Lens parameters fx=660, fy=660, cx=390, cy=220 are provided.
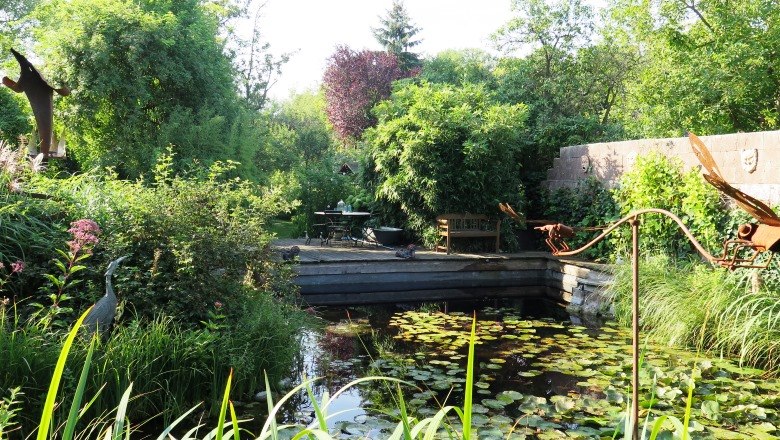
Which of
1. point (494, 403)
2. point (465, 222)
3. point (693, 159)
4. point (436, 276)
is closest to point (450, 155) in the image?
point (465, 222)

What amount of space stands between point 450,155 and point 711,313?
532 cm

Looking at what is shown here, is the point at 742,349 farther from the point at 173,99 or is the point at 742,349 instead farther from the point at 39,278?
the point at 173,99

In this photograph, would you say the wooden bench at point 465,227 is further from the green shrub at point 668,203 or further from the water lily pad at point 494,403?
the water lily pad at point 494,403

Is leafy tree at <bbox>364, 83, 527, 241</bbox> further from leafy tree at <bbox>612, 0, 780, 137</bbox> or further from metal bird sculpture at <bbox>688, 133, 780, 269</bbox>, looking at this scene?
metal bird sculpture at <bbox>688, 133, 780, 269</bbox>

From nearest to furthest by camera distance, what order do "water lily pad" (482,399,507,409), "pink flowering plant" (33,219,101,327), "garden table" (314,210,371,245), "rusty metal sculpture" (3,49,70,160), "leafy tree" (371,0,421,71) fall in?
1. "pink flowering plant" (33,219,101,327)
2. "water lily pad" (482,399,507,409)
3. "rusty metal sculpture" (3,49,70,160)
4. "garden table" (314,210,371,245)
5. "leafy tree" (371,0,421,71)

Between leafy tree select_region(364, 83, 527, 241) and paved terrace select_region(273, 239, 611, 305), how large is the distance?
98 cm

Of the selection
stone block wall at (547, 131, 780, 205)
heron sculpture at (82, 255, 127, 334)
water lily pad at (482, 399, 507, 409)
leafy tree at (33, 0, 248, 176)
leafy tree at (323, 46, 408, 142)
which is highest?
leafy tree at (323, 46, 408, 142)

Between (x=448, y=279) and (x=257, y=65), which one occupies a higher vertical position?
(x=257, y=65)

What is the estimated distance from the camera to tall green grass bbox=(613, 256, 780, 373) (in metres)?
5.19

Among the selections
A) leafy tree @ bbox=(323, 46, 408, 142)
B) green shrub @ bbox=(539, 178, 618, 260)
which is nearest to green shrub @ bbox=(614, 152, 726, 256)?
green shrub @ bbox=(539, 178, 618, 260)

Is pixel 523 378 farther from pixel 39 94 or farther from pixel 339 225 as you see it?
pixel 339 225

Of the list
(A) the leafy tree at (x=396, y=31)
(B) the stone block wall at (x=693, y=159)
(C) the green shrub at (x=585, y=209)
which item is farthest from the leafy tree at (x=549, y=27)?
(A) the leafy tree at (x=396, y=31)

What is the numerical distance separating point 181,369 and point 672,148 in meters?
6.78

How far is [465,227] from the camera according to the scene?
10.3 metres
